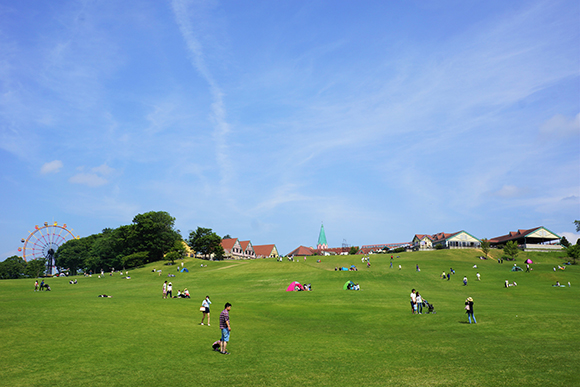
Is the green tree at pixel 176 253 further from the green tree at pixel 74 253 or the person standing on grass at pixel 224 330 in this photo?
the person standing on grass at pixel 224 330

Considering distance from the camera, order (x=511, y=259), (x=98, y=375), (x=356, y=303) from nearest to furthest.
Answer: (x=98, y=375) → (x=356, y=303) → (x=511, y=259)

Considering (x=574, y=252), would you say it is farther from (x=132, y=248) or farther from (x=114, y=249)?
(x=114, y=249)

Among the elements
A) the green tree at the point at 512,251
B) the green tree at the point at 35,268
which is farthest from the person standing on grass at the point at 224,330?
the green tree at the point at 35,268

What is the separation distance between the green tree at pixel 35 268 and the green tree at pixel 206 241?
7018 cm

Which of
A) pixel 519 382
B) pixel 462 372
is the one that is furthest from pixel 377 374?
pixel 519 382

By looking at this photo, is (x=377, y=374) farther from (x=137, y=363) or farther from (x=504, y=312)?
(x=504, y=312)

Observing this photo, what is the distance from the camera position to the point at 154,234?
127 m

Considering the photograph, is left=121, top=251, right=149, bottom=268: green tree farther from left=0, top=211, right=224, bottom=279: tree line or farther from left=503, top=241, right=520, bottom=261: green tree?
left=503, top=241, right=520, bottom=261: green tree

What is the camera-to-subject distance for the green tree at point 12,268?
15075 cm

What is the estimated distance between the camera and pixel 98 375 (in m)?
15.6

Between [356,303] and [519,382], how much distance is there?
3306 cm

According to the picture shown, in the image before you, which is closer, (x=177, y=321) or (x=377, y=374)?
(x=377, y=374)

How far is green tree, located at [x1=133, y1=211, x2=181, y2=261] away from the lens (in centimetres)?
12556

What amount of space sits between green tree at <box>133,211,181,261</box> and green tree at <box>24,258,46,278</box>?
6173 cm
